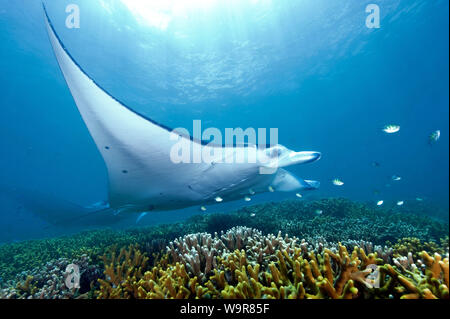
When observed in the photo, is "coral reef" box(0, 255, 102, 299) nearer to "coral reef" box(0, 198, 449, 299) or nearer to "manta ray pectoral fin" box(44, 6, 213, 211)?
"coral reef" box(0, 198, 449, 299)

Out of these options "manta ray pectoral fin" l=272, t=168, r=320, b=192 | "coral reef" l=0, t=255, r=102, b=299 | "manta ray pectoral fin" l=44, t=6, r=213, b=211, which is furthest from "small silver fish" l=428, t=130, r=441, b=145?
"coral reef" l=0, t=255, r=102, b=299

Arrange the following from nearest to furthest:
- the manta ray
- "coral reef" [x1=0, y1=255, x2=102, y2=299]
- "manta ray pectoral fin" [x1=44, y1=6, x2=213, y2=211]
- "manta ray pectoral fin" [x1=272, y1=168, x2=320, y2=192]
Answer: "manta ray pectoral fin" [x1=44, y1=6, x2=213, y2=211] < the manta ray < "coral reef" [x1=0, y1=255, x2=102, y2=299] < "manta ray pectoral fin" [x1=272, y1=168, x2=320, y2=192]

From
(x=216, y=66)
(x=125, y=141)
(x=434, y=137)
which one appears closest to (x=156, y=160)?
(x=125, y=141)

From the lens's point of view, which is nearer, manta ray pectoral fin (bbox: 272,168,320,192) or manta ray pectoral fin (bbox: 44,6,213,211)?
manta ray pectoral fin (bbox: 44,6,213,211)

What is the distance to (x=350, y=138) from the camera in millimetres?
83562

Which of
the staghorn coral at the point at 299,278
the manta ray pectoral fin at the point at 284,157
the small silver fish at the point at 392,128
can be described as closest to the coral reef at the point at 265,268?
the staghorn coral at the point at 299,278

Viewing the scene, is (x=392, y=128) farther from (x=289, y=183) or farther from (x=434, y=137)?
(x=289, y=183)

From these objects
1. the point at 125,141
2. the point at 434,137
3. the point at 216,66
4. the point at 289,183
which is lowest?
the point at 289,183

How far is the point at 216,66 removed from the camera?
2889 centimetres

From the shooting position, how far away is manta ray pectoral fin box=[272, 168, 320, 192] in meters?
4.52

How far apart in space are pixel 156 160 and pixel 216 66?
95.0ft

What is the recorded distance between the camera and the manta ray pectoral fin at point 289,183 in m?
4.52

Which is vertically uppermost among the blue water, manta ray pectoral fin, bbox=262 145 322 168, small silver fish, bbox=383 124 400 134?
the blue water
